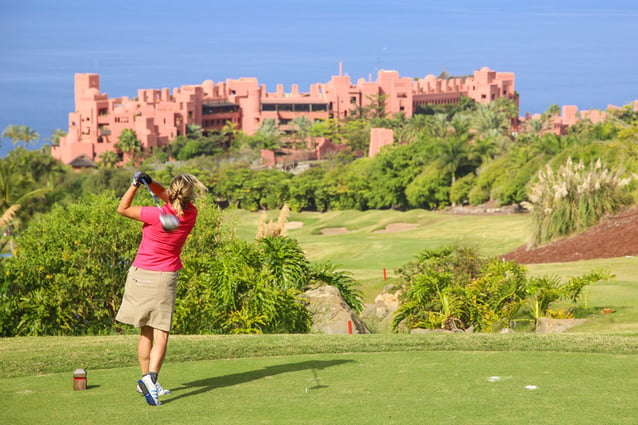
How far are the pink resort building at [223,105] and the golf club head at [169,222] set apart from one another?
118352 millimetres

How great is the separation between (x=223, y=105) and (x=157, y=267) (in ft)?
528

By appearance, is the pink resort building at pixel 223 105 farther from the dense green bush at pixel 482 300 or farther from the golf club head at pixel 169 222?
the golf club head at pixel 169 222

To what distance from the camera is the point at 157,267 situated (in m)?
8.21

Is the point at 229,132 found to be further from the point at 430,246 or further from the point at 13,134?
the point at 430,246

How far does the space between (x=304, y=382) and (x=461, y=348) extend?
247 centimetres

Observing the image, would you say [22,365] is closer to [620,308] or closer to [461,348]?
[461,348]

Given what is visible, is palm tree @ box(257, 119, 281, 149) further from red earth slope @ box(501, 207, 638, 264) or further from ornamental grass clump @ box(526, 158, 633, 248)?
red earth slope @ box(501, 207, 638, 264)

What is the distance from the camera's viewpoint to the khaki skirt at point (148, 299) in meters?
8.19

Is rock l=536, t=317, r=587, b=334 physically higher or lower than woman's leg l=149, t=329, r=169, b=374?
lower

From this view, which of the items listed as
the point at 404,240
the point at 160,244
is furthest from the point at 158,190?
the point at 404,240

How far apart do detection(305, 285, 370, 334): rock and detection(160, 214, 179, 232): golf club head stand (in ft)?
24.3

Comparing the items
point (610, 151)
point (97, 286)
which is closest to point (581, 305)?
point (97, 286)

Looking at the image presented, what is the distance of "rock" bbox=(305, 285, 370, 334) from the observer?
1532cm

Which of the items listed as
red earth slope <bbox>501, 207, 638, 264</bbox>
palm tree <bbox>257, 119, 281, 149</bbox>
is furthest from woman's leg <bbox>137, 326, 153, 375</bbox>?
palm tree <bbox>257, 119, 281, 149</bbox>
